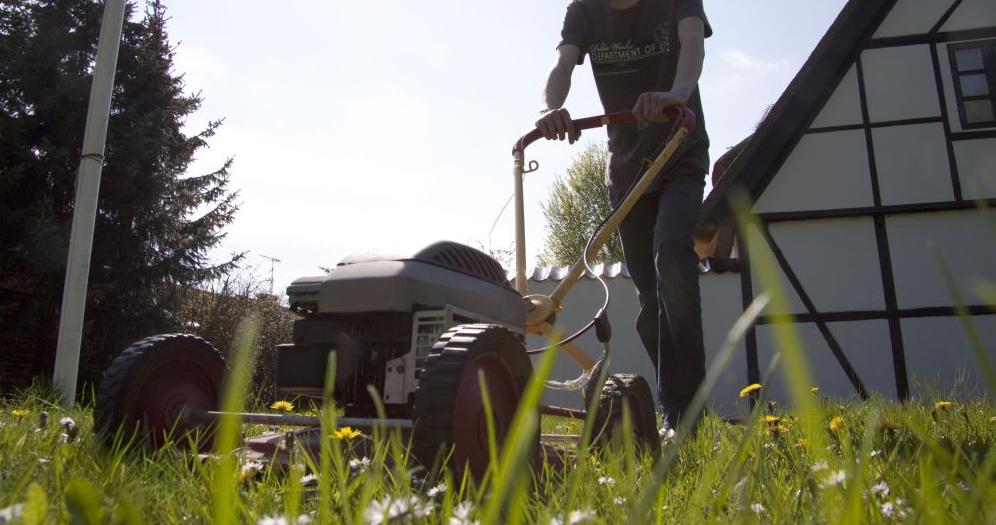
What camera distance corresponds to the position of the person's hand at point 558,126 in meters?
2.87

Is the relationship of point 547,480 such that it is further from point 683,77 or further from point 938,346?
point 938,346

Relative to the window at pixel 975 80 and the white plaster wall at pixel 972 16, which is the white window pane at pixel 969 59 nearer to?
the window at pixel 975 80

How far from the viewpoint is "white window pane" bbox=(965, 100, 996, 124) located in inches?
290

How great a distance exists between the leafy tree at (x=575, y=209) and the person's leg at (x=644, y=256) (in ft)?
80.4

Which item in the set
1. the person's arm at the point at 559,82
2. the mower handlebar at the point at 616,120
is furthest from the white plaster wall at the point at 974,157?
the mower handlebar at the point at 616,120

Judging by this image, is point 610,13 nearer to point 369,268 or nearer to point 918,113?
point 369,268

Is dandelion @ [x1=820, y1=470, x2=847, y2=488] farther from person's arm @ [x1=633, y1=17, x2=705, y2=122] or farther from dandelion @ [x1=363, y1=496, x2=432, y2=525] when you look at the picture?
person's arm @ [x1=633, y1=17, x2=705, y2=122]

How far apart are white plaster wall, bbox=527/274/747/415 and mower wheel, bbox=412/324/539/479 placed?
9.19m

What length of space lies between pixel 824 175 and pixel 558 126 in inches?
217

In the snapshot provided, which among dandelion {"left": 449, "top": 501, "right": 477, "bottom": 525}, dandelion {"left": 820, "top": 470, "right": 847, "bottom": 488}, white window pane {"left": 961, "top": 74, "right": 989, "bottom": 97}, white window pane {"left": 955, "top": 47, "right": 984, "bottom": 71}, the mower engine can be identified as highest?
white window pane {"left": 955, "top": 47, "right": 984, "bottom": 71}

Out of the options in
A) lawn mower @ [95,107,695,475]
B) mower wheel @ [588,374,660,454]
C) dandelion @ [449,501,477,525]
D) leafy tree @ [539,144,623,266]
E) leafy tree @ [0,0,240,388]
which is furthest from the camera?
leafy tree @ [539,144,623,266]

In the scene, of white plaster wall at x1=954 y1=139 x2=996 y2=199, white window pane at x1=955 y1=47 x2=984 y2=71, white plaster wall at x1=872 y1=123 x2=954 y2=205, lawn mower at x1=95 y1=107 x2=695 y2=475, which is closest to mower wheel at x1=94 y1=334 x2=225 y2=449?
lawn mower at x1=95 y1=107 x2=695 y2=475

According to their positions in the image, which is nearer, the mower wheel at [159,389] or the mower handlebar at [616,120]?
the mower wheel at [159,389]

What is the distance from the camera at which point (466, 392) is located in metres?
1.56
